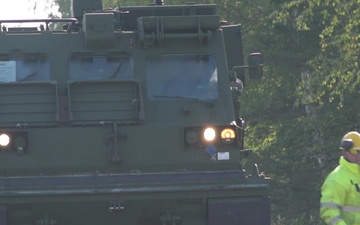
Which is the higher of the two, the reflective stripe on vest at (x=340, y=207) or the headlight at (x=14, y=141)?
the headlight at (x=14, y=141)

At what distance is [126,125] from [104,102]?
0.36 metres

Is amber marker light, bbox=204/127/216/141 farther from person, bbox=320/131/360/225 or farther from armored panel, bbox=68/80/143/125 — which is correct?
person, bbox=320/131/360/225

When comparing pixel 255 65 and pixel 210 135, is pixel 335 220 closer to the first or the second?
pixel 210 135

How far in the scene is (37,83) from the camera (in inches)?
522

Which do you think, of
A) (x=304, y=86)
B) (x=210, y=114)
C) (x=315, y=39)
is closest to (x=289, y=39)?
(x=315, y=39)

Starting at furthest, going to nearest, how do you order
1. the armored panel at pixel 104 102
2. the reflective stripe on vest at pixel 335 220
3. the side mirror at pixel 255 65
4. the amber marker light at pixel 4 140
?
the side mirror at pixel 255 65, the armored panel at pixel 104 102, the amber marker light at pixel 4 140, the reflective stripe on vest at pixel 335 220

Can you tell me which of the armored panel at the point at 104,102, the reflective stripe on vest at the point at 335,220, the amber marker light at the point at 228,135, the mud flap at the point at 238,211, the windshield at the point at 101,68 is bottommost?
the reflective stripe on vest at the point at 335,220

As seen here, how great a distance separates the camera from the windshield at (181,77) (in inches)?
528

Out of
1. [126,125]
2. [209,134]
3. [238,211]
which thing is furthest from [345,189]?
[126,125]

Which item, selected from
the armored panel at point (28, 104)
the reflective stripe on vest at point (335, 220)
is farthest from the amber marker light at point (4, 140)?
the reflective stripe on vest at point (335, 220)

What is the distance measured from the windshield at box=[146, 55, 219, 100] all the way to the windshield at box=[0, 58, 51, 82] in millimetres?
1017

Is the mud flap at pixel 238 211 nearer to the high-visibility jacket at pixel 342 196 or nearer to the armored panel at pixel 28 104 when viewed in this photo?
the high-visibility jacket at pixel 342 196

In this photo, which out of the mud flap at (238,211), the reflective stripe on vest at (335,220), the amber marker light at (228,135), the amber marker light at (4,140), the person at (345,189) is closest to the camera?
the reflective stripe on vest at (335,220)

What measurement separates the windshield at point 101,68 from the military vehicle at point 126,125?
0.04 ft
